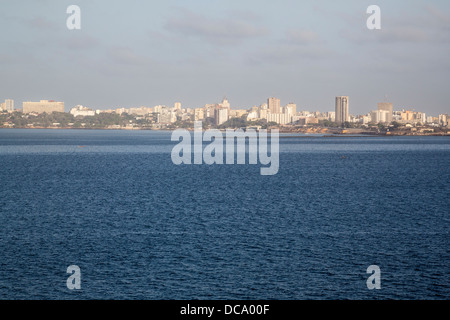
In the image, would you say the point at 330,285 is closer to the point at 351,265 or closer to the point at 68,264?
the point at 351,265

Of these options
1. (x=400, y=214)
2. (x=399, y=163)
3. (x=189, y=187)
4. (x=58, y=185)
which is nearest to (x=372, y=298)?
(x=400, y=214)

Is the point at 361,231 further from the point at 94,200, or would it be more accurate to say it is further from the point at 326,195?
the point at 94,200

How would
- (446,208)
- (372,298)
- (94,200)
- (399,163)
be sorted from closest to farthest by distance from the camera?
1. (372,298)
2. (446,208)
3. (94,200)
4. (399,163)

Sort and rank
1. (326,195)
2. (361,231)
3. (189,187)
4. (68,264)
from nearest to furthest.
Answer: (68,264) → (361,231) → (326,195) → (189,187)

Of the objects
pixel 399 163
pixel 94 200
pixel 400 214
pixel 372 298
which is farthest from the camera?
pixel 399 163

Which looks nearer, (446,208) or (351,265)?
(351,265)

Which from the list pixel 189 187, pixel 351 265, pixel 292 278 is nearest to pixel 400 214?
pixel 351 265
